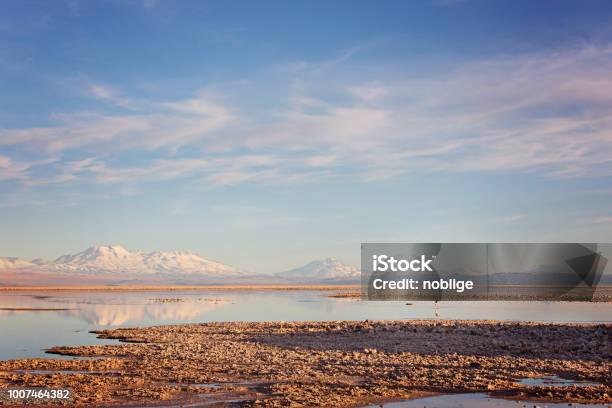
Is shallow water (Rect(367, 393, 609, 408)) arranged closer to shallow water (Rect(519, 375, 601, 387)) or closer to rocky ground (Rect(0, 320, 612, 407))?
rocky ground (Rect(0, 320, 612, 407))

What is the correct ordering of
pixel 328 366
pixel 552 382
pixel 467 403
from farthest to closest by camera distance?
pixel 328 366 < pixel 552 382 < pixel 467 403

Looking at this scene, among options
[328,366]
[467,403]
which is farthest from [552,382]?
[328,366]

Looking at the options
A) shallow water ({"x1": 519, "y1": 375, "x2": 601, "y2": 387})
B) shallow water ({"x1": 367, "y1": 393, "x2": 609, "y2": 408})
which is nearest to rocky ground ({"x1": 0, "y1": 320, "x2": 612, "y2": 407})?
shallow water ({"x1": 519, "y1": 375, "x2": 601, "y2": 387})

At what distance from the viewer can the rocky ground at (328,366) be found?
22.0 metres

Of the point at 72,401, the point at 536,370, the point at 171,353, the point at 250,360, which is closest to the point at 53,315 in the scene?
the point at 171,353

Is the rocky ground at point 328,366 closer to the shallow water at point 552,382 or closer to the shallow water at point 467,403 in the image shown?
the shallow water at point 552,382

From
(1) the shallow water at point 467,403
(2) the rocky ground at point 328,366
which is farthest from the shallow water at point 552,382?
(1) the shallow water at point 467,403

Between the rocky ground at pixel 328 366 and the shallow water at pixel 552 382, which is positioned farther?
the shallow water at pixel 552 382

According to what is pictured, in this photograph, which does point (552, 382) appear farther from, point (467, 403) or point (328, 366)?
point (328, 366)

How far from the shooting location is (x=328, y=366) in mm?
27859

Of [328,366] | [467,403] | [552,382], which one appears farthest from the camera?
[328,366]

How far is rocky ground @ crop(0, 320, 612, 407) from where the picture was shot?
22.0 m

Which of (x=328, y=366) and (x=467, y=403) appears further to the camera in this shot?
(x=328, y=366)

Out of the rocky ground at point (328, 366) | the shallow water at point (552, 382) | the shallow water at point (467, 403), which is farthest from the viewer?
the shallow water at point (552, 382)
